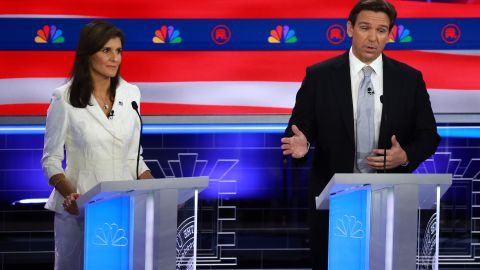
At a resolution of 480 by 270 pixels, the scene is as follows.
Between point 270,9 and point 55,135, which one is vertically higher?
point 270,9

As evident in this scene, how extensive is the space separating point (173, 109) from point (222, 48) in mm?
468

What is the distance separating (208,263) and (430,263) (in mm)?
2949

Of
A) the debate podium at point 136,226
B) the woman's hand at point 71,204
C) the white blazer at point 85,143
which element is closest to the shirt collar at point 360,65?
the white blazer at point 85,143

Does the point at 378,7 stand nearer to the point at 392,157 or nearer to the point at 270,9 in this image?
the point at 392,157

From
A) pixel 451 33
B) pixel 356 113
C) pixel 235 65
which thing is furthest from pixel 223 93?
pixel 356 113

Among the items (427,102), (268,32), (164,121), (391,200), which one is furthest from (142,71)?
(391,200)

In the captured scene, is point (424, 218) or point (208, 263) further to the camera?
point (208, 263)

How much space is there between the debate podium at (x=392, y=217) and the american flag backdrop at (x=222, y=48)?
2590 millimetres

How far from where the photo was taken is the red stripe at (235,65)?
5.34 meters

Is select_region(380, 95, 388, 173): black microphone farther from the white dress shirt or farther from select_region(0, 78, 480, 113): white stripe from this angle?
select_region(0, 78, 480, 113): white stripe

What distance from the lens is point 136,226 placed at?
271 centimetres

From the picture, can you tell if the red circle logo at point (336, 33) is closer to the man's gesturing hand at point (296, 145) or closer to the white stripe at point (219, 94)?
the white stripe at point (219, 94)

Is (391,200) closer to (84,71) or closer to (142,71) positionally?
(84,71)

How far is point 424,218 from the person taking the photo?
8.70 feet
